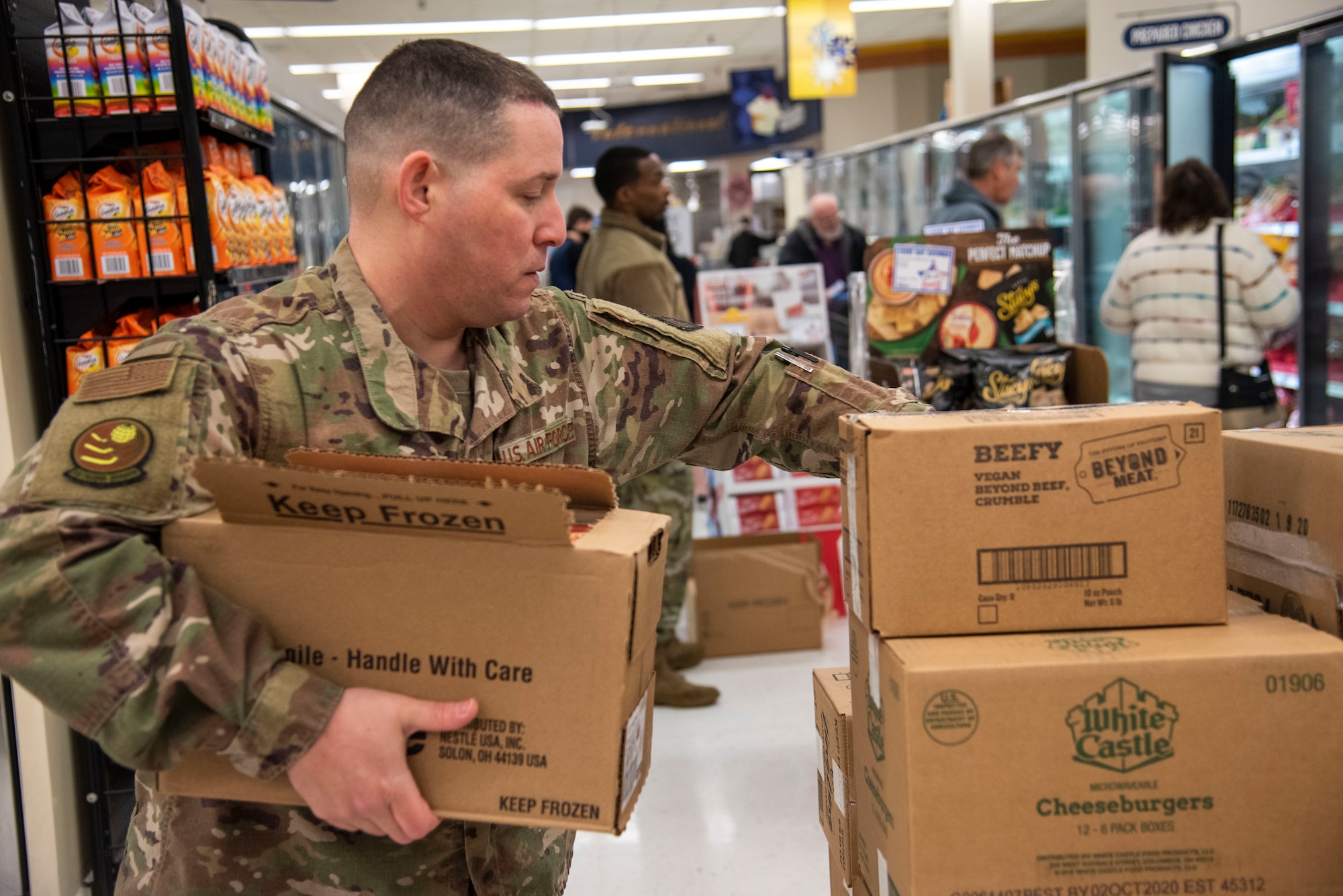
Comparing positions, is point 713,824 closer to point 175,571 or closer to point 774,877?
point 774,877

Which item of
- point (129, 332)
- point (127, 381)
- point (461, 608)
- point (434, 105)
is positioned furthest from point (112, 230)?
point (461, 608)

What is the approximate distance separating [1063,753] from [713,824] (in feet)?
7.09

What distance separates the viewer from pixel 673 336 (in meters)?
1.51

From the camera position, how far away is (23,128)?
7.53ft

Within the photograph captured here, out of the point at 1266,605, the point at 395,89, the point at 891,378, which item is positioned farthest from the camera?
the point at 891,378

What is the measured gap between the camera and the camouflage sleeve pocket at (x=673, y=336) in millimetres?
1495

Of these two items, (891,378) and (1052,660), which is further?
(891,378)

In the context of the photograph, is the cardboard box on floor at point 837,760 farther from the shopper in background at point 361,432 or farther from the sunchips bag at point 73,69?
the sunchips bag at point 73,69

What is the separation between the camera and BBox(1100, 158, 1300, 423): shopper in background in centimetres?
397

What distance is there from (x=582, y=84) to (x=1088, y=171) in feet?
40.4

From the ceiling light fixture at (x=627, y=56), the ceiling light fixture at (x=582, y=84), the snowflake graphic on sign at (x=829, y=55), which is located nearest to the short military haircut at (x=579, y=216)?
the snowflake graphic on sign at (x=829, y=55)

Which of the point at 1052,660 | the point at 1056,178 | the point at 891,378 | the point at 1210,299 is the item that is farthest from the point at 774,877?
the point at 1056,178

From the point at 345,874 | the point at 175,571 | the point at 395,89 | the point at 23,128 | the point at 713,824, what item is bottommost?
the point at 713,824

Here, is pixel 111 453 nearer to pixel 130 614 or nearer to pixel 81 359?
pixel 130 614
